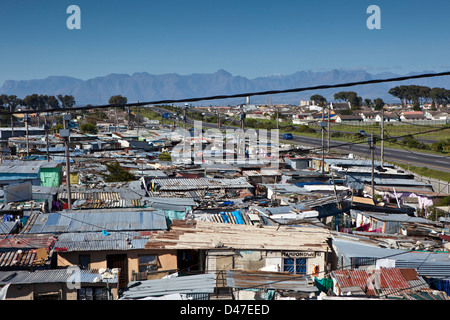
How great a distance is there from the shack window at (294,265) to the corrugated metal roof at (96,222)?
325cm

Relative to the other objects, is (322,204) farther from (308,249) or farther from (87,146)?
(87,146)

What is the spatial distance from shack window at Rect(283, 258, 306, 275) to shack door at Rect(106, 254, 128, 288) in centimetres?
364

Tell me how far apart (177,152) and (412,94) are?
97.4 meters

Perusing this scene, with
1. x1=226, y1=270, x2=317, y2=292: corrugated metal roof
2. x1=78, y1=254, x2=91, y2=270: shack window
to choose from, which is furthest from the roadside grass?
x1=78, y1=254, x2=91, y2=270: shack window

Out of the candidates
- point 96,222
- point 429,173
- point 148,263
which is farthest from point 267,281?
point 429,173

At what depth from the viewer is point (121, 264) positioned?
10391 millimetres

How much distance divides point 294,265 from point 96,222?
209 inches

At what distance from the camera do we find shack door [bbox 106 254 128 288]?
34.1 ft

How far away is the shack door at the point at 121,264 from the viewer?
1038cm

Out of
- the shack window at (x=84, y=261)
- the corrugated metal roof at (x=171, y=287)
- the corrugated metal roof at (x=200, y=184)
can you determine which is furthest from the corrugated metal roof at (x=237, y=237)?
the corrugated metal roof at (x=200, y=184)

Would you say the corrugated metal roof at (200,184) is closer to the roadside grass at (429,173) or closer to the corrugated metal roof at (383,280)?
the corrugated metal roof at (383,280)
